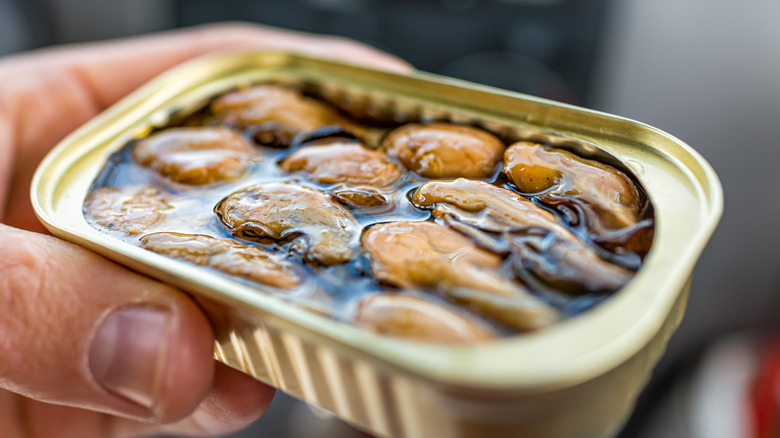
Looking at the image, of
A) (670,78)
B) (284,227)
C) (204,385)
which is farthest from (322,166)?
(670,78)

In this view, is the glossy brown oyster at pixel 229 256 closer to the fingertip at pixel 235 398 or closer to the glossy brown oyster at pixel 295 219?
the glossy brown oyster at pixel 295 219

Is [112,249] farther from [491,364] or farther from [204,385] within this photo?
[491,364]

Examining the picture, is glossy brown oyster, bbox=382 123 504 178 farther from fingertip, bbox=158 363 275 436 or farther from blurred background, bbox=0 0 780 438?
blurred background, bbox=0 0 780 438

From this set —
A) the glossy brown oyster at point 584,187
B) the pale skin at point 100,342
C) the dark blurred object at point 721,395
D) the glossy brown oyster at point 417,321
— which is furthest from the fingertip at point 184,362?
the dark blurred object at point 721,395

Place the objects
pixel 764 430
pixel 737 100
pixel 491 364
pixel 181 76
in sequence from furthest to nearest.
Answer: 1. pixel 737 100
2. pixel 764 430
3. pixel 181 76
4. pixel 491 364

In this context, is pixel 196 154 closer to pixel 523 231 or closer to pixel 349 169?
pixel 349 169
